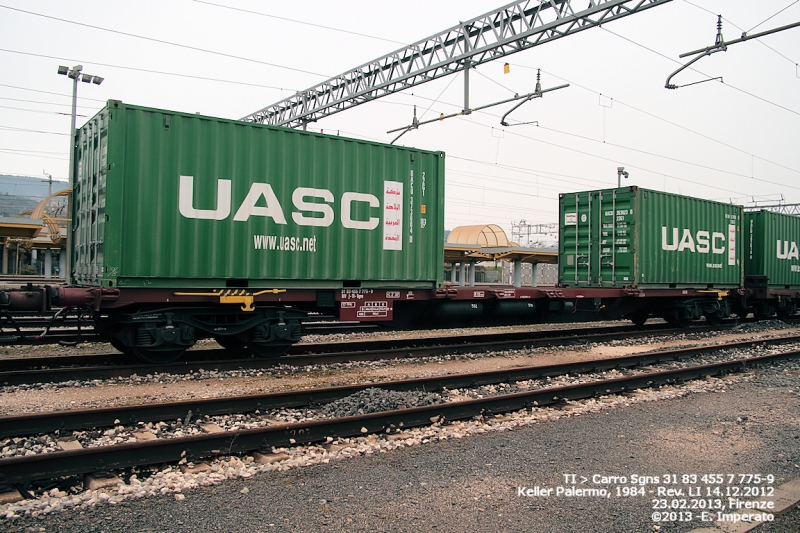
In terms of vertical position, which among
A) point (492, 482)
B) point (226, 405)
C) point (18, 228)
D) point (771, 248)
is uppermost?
point (18, 228)

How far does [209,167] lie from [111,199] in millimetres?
1466

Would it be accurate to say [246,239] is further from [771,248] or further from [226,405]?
[771,248]

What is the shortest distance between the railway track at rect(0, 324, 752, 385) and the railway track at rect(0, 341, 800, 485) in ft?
8.42

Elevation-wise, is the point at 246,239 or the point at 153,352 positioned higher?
the point at 246,239

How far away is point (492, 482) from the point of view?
459 centimetres

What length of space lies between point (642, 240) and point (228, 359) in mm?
10636

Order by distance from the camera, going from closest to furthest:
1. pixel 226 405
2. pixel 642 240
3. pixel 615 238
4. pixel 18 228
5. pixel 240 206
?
pixel 226 405
pixel 240 206
pixel 642 240
pixel 615 238
pixel 18 228

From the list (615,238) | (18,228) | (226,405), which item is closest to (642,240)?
(615,238)

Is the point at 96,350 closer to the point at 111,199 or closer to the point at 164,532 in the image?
the point at 111,199

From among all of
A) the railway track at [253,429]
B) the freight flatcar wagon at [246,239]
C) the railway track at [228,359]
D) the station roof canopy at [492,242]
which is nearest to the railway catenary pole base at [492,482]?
the railway track at [253,429]

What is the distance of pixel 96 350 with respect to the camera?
440 inches

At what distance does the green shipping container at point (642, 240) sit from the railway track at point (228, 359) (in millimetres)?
1938

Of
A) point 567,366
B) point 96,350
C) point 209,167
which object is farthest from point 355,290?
point 96,350

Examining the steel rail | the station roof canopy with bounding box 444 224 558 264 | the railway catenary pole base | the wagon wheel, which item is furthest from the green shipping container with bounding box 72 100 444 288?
the station roof canopy with bounding box 444 224 558 264
